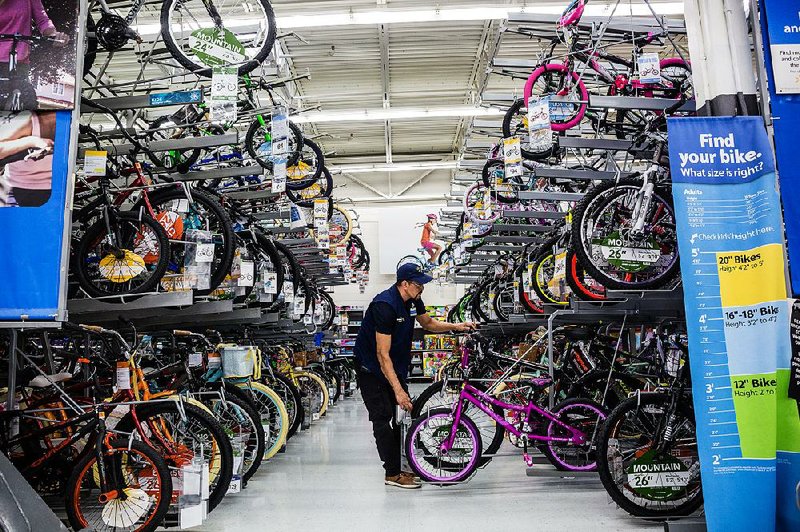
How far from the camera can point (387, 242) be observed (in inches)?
708

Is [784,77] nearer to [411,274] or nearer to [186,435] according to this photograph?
[411,274]

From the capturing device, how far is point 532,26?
5758mm

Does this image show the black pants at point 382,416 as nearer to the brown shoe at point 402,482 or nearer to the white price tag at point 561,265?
the brown shoe at point 402,482

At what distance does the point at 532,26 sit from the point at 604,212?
210 centimetres

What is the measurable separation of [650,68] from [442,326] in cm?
243

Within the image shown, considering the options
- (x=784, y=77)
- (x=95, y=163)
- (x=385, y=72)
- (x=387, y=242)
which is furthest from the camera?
(x=387, y=242)

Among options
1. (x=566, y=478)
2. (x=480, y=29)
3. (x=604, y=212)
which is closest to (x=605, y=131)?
(x=604, y=212)

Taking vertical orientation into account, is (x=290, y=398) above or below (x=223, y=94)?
below

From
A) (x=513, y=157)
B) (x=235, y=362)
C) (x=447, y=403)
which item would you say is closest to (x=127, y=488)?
(x=235, y=362)

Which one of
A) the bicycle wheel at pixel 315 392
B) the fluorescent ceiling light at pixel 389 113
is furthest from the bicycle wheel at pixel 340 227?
the bicycle wheel at pixel 315 392

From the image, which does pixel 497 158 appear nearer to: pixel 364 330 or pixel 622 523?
pixel 364 330

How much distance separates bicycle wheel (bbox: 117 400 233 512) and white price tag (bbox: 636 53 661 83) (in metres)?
3.59

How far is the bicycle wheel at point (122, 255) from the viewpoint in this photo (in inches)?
168

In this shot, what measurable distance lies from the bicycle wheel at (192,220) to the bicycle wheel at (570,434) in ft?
8.66
